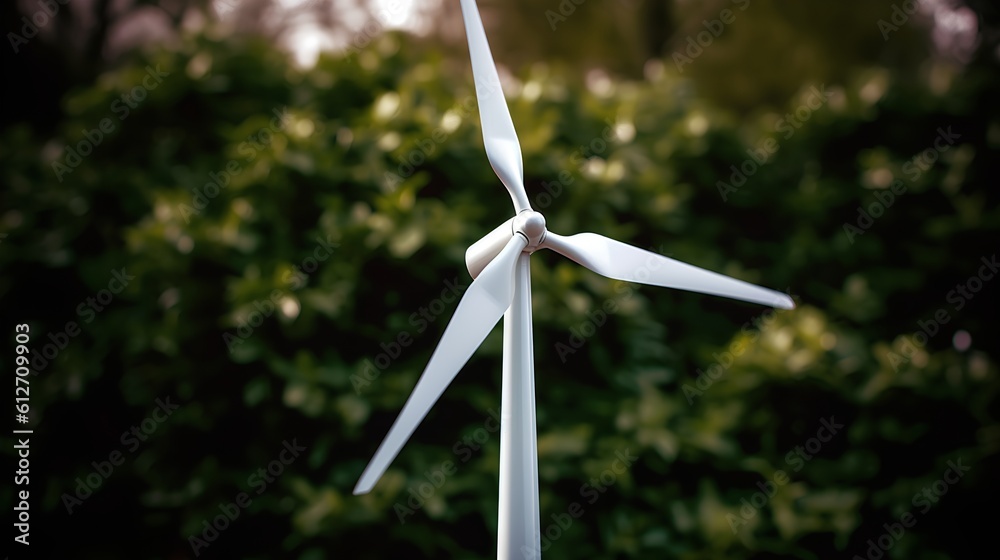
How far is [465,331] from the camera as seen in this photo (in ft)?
7.04

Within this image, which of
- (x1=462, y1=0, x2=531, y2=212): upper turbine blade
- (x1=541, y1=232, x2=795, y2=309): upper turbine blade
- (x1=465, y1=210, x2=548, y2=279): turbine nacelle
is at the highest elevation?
(x1=462, y1=0, x2=531, y2=212): upper turbine blade

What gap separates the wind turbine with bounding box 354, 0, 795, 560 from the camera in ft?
6.88

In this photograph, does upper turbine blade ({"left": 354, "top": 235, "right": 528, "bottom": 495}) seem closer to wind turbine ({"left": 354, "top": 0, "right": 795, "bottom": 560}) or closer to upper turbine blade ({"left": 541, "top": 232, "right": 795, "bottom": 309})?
wind turbine ({"left": 354, "top": 0, "right": 795, "bottom": 560})

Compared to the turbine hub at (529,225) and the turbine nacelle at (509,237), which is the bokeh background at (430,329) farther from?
the turbine hub at (529,225)

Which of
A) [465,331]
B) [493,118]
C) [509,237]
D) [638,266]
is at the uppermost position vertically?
[493,118]

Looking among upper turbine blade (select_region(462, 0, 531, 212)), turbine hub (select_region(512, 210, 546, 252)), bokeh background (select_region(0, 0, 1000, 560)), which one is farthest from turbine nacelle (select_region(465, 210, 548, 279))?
bokeh background (select_region(0, 0, 1000, 560))

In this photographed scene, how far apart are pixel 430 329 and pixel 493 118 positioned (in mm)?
1643

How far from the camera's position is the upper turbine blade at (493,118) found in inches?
98.3

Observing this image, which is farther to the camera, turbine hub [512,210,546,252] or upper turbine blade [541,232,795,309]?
upper turbine blade [541,232,795,309]

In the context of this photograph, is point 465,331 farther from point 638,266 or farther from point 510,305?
point 638,266

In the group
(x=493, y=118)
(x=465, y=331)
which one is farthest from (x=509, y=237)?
(x=493, y=118)

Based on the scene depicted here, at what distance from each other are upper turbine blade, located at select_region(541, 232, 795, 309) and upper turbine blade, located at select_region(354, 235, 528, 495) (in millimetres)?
234

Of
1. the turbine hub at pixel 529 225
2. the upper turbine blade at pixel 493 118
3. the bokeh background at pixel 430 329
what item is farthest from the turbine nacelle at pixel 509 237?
the bokeh background at pixel 430 329

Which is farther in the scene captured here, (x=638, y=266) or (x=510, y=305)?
(x=638, y=266)
